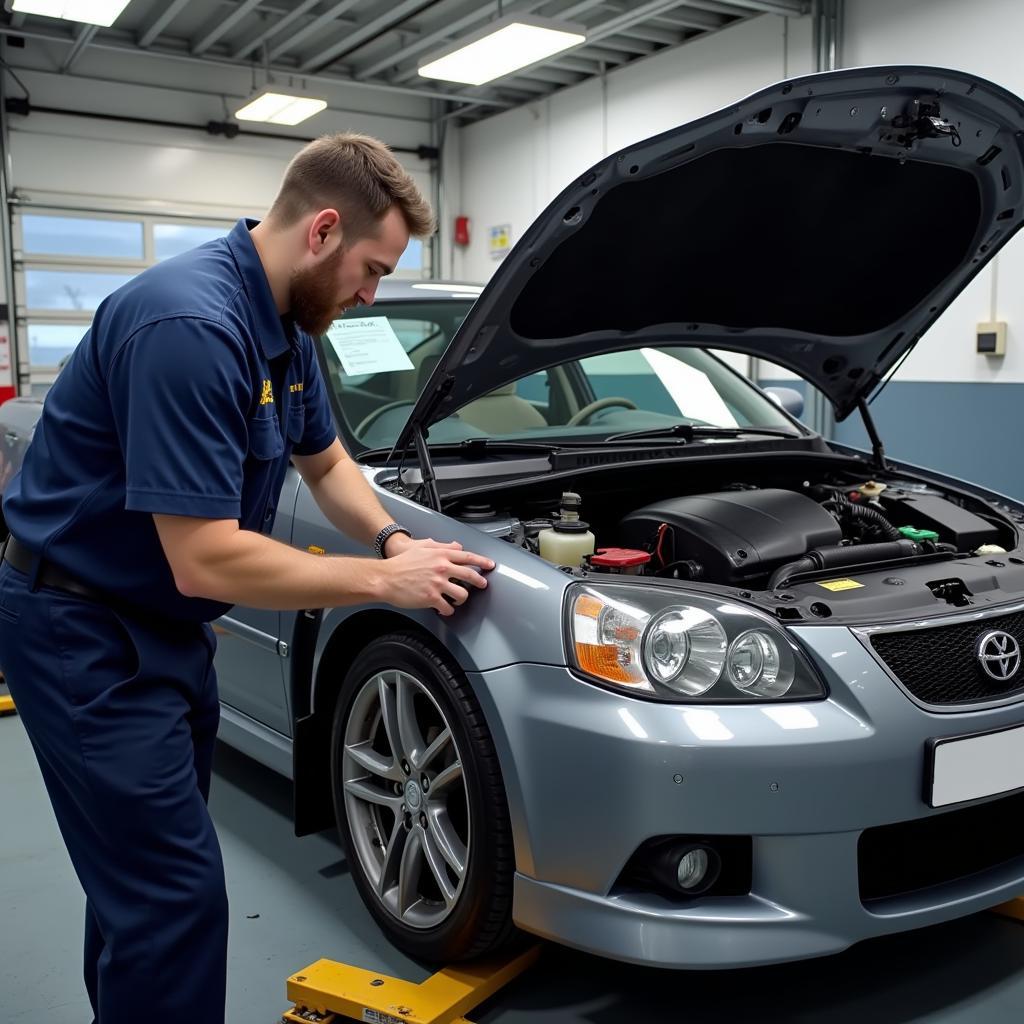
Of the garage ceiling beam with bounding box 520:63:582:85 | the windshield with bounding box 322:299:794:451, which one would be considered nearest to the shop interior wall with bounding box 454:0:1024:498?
the garage ceiling beam with bounding box 520:63:582:85

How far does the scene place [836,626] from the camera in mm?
1810

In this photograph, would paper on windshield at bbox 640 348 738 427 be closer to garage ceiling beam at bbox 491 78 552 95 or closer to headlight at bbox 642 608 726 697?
headlight at bbox 642 608 726 697

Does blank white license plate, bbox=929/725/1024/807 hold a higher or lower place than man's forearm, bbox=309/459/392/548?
lower

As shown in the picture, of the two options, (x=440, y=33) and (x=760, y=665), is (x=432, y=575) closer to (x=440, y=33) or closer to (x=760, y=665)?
(x=760, y=665)

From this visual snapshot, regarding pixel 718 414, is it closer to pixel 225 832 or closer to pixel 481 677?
pixel 481 677

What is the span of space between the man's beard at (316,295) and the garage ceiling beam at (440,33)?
646cm

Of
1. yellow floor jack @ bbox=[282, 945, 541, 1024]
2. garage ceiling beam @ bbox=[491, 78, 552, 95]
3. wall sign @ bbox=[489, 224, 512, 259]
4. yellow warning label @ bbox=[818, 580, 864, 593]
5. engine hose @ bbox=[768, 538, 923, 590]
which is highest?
garage ceiling beam @ bbox=[491, 78, 552, 95]

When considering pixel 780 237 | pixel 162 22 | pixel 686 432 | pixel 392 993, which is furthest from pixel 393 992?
pixel 162 22

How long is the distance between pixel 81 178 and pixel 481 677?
915 cm

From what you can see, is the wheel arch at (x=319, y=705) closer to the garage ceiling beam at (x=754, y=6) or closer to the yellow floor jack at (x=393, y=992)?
the yellow floor jack at (x=393, y=992)

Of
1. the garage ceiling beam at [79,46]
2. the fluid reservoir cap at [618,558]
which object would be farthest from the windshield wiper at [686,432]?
the garage ceiling beam at [79,46]

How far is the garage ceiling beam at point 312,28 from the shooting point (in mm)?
7914

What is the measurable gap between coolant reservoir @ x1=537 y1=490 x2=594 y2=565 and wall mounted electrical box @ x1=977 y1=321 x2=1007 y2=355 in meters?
4.93

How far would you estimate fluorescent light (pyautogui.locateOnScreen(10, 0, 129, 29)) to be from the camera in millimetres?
6750
